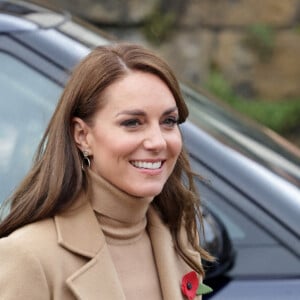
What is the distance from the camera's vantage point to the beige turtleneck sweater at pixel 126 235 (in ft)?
8.21

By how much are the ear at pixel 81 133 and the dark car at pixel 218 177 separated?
27.1 inches

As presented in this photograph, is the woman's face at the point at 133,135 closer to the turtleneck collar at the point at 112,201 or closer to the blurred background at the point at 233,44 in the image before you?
the turtleneck collar at the point at 112,201

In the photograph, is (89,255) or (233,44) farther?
(233,44)

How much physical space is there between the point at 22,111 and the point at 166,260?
3.10 feet

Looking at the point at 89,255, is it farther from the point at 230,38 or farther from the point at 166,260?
the point at 230,38

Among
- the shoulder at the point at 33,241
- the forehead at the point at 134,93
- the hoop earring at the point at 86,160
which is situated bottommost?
the shoulder at the point at 33,241

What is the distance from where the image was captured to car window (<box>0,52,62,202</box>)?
3350mm

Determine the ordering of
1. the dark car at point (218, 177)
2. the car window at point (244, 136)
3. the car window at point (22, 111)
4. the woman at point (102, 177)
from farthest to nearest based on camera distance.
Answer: the car window at point (244, 136), the car window at point (22, 111), the dark car at point (218, 177), the woman at point (102, 177)

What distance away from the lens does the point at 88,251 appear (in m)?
2.45

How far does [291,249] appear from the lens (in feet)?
10.7

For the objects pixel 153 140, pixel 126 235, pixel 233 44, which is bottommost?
pixel 233 44

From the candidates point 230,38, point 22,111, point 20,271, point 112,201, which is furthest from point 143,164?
point 230,38

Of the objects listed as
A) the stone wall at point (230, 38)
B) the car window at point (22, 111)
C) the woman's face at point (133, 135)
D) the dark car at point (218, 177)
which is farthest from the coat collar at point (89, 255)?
the stone wall at point (230, 38)

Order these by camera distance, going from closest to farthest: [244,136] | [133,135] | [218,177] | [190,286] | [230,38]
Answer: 1. [133,135]
2. [190,286]
3. [218,177]
4. [244,136]
5. [230,38]
